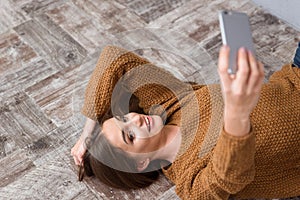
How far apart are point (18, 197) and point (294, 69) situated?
0.81 m

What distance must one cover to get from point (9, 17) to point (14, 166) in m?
0.62

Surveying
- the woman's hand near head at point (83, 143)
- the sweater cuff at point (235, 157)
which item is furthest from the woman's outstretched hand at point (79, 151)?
the sweater cuff at point (235, 157)

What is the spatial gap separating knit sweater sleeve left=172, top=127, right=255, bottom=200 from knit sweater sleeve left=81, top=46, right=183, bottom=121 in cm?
22

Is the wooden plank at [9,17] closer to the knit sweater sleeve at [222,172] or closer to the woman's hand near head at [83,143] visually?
the woman's hand near head at [83,143]

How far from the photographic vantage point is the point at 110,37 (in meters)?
1.77

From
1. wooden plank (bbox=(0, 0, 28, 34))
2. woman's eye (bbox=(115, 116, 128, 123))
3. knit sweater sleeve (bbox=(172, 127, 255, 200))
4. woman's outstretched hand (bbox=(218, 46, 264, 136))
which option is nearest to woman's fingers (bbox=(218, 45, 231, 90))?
woman's outstretched hand (bbox=(218, 46, 264, 136))

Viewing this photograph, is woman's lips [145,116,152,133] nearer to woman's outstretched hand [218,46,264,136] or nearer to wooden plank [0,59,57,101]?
woman's outstretched hand [218,46,264,136]

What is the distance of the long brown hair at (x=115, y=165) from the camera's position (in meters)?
1.19

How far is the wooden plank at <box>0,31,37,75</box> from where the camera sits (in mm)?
1706

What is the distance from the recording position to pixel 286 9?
1743 millimetres

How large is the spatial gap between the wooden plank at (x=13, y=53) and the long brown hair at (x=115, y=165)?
1.78 ft

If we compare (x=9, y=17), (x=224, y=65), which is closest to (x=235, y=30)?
(x=224, y=65)

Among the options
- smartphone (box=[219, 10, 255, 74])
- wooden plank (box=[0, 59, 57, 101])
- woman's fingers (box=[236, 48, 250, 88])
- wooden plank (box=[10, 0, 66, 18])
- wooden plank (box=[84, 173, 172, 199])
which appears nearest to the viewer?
woman's fingers (box=[236, 48, 250, 88])

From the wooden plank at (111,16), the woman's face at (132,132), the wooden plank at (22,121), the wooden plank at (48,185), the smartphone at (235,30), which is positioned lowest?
the wooden plank at (48,185)
